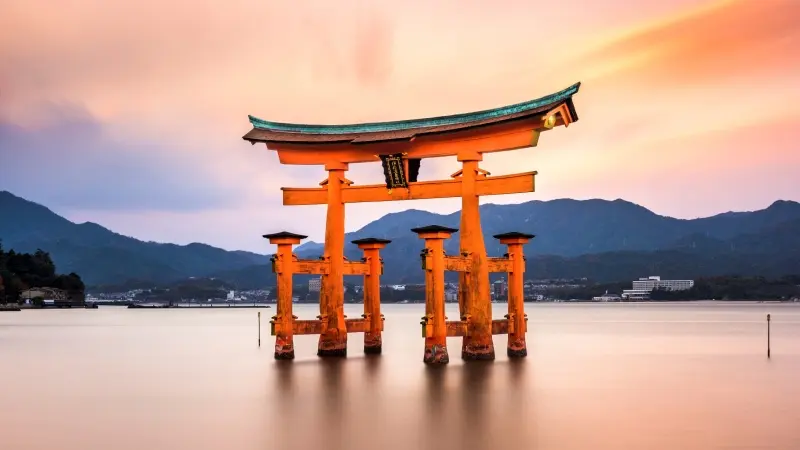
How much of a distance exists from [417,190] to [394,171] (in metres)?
0.87

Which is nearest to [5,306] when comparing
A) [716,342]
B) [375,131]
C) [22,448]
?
[716,342]

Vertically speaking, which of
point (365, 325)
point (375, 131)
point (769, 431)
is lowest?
point (769, 431)

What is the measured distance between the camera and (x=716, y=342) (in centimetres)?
4916

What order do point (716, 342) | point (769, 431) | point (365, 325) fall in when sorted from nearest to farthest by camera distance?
point (769, 431) < point (365, 325) < point (716, 342)

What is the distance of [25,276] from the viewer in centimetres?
12850

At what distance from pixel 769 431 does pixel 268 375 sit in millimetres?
14840

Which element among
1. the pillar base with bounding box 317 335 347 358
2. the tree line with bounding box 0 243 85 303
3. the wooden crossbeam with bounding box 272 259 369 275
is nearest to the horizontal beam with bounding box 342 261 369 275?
the wooden crossbeam with bounding box 272 259 369 275

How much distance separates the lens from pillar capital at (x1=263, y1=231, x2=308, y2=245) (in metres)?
24.4

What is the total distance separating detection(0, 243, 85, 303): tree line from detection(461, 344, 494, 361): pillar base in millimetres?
102964

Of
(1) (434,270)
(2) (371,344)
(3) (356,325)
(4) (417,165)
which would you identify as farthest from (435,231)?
(2) (371,344)

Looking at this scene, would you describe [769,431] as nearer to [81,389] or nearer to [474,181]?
[474,181]

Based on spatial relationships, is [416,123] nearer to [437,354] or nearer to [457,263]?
[457,263]

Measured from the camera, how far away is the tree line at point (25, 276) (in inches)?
4724

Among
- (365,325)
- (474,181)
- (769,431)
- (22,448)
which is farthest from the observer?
(365,325)
